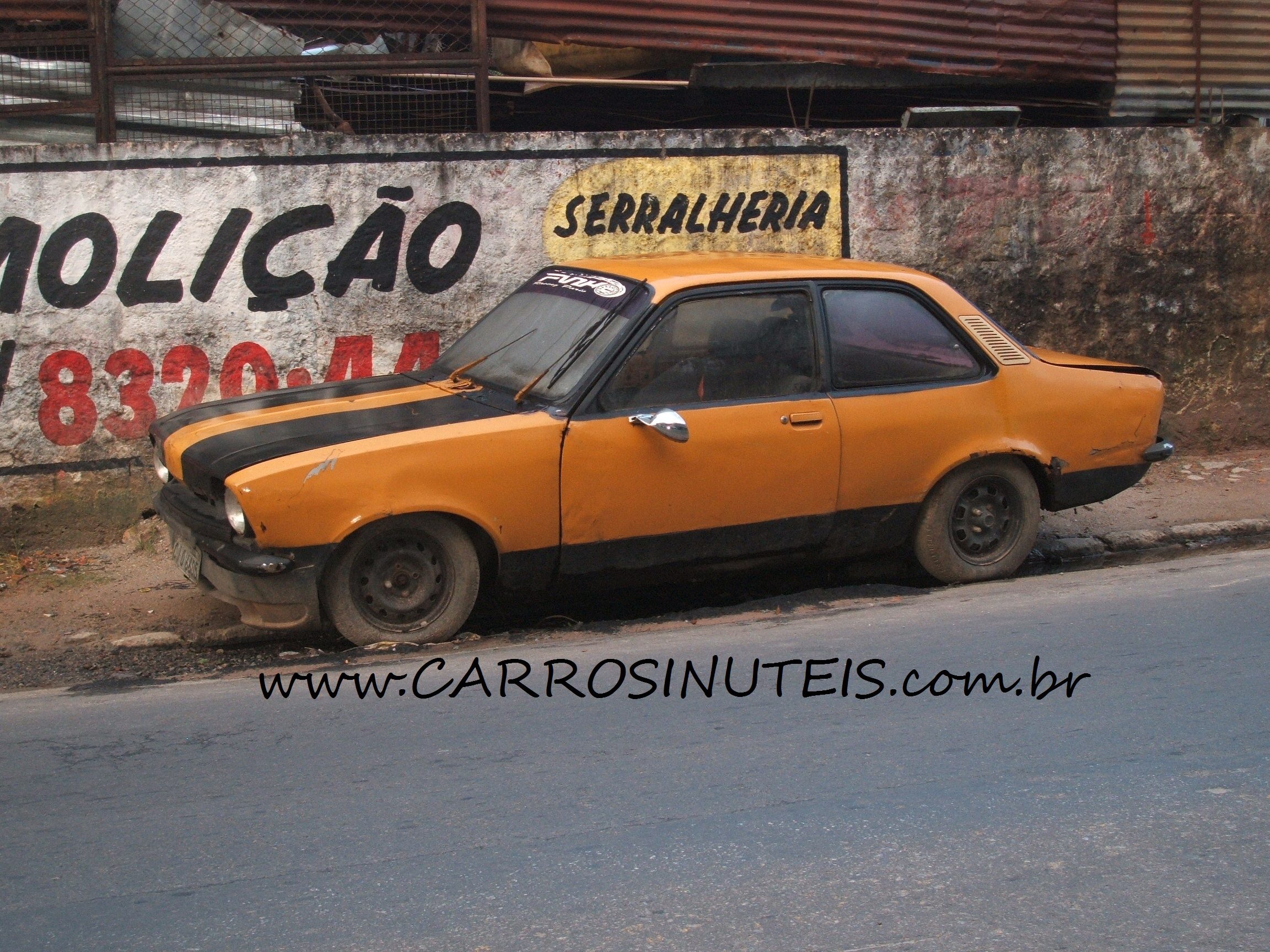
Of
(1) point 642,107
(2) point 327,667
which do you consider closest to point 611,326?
(2) point 327,667

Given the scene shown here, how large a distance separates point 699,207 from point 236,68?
280 centimetres

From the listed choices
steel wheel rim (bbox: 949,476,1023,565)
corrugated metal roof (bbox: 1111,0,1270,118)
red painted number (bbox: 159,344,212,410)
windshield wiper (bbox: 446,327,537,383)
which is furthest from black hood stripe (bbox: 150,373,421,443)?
corrugated metal roof (bbox: 1111,0,1270,118)

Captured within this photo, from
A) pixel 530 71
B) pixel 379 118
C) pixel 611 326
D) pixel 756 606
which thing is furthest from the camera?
pixel 530 71

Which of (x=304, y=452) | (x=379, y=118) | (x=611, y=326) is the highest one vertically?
(x=379, y=118)

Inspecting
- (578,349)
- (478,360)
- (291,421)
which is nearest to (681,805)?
(578,349)

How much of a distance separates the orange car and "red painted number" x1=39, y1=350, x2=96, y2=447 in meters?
1.71

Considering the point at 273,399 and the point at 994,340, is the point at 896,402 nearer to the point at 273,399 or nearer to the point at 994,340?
the point at 994,340

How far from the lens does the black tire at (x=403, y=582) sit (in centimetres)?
516

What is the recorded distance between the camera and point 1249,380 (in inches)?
364

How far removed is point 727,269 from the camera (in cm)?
577

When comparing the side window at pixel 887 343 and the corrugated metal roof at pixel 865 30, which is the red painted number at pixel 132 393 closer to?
the corrugated metal roof at pixel 865 30

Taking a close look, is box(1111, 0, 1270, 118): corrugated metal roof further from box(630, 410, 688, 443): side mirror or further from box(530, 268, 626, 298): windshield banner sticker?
box(630, 410, 688, 443): side mirror

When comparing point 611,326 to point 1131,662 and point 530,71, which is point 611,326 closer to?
point 1131,662

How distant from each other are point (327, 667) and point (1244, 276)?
696 cm
